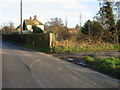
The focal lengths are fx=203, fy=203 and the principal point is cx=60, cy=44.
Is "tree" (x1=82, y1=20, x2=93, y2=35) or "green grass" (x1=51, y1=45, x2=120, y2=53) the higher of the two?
"tree" (x1=82, y1=20, x2=93, y2=35)

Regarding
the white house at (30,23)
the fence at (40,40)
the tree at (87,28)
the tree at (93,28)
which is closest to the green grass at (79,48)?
the fence at (40,40)

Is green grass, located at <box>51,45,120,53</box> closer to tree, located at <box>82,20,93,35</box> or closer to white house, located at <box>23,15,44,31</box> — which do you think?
tree, located at <box>82,20,93,35</box>

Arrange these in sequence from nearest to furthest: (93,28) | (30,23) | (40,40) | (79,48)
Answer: (79,48) → (40,40) → (93,28) → (30,23)

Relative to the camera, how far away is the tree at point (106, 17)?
33688 mm

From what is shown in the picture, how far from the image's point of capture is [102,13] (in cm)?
3541

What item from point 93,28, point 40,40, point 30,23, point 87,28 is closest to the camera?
point 40,40

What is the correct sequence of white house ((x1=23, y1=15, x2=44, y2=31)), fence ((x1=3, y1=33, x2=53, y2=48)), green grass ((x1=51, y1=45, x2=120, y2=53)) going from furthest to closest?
white house ((x1=23, y1=15, x2=44, y2=31)) < fence ((x1=3, y1=33, x2=53, y2=48)) < green grass ((x1=51, y1=45, x2=120, y2=53))

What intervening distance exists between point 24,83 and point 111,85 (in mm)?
3432

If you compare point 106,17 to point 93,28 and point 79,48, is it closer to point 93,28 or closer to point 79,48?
point 93,28

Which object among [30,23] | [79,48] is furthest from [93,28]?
[30,23]

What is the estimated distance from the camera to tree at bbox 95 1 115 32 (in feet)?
111

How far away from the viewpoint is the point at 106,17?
34875 millimetres

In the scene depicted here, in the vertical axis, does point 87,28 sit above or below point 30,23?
below

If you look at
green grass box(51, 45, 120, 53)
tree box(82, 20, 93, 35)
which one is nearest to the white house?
tree box(82, 20, 93, 35)
